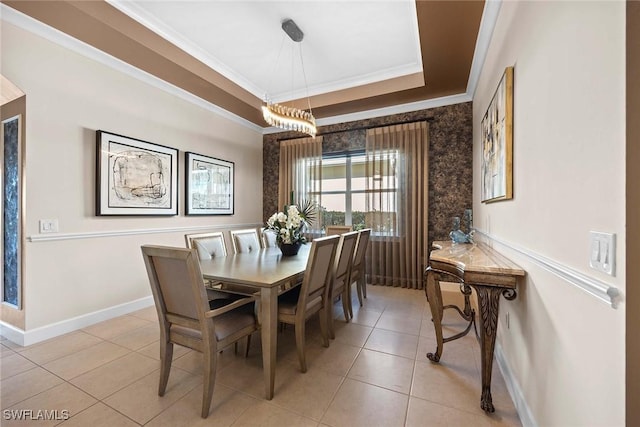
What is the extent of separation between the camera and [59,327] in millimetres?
2473

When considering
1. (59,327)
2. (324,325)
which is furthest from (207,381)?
(59,327)

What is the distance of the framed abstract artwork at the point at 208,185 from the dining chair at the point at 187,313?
2354 mm

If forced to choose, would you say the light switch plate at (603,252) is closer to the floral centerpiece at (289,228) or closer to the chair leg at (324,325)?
the chair leg at (324,325)

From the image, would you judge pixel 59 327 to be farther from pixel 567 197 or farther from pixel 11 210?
pixel 567 197

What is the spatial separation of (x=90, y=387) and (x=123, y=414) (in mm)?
457

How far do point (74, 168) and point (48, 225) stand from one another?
1.93ft

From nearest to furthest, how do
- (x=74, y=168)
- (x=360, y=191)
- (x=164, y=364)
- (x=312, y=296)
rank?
(x=164, y=364)
(x=312, y=296)
(x=74, y=168)
(x=360, y=191)

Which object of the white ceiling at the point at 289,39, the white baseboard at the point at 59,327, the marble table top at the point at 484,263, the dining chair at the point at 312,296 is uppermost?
the white ceiling at the point at 289,39

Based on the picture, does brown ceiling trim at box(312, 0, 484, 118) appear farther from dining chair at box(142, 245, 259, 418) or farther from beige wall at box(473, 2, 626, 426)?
dining chair at box(142, 245, 259, 418)

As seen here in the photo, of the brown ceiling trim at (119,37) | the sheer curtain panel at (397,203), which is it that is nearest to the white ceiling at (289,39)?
the brown ceiling trim at (119,37)

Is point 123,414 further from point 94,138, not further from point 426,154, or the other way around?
point 426,154

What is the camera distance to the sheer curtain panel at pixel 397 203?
3885mm

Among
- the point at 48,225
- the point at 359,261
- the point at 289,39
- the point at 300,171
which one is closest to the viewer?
the point at 48,225

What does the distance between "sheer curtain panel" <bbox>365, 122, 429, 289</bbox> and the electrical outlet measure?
3.72m
